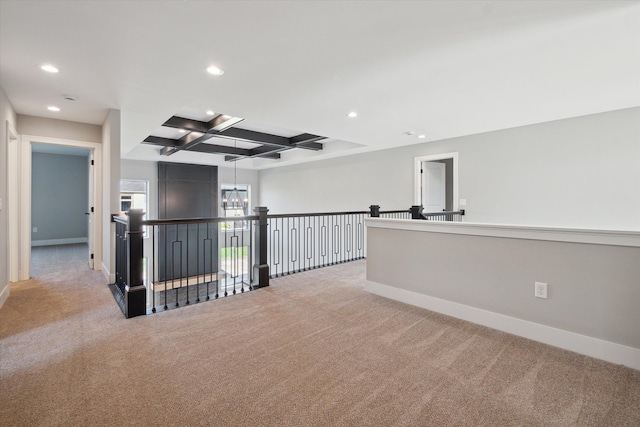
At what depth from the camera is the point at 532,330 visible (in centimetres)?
248

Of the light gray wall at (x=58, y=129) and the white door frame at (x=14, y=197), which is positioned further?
the light gray wall at (x=58, y=129)

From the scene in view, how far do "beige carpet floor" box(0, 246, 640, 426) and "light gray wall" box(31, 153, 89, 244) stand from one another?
21.7 ft

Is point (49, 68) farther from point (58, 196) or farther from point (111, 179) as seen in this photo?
point (58, 196)

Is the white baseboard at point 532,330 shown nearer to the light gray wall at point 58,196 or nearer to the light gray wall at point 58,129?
the light gray wall at point 58,129

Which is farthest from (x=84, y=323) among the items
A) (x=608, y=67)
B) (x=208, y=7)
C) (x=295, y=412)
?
(x=608, y=67)

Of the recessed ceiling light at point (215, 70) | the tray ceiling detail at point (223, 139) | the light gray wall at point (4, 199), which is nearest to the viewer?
the recessed ceiling light at point (215, 70)

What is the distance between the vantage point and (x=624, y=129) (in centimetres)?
386

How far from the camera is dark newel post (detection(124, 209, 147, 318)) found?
9.64ft

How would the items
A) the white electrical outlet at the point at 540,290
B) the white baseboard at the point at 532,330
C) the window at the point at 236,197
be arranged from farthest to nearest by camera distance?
the window at the point at 236,197 → the white electrical outlet at the point at 540,290 → the white baseboard at the point at 532,330

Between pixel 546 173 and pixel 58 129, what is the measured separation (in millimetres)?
7326

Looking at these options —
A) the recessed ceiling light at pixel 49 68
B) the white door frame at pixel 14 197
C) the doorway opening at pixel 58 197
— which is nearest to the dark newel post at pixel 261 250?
the recessed ceiling light at pixel 49 68

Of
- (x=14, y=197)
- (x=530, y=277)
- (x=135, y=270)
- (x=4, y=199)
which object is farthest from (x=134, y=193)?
(x=530, y=277)

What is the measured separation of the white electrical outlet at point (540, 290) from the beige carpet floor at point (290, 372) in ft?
1.31

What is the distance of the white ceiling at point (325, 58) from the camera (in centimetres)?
197
